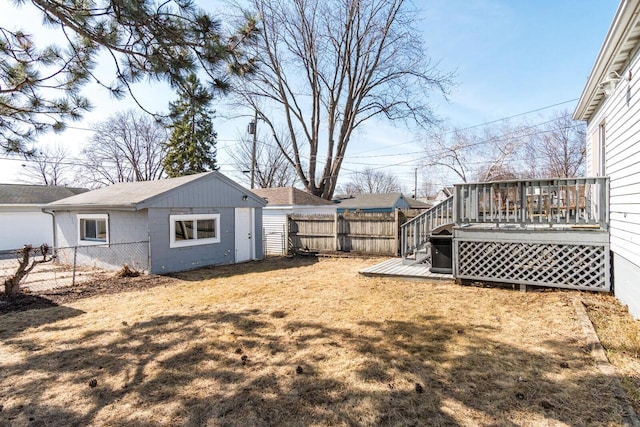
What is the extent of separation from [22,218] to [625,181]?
2166cm

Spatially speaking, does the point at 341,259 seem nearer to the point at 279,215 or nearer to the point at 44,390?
the point at 279,215

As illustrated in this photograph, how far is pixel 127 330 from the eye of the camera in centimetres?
457

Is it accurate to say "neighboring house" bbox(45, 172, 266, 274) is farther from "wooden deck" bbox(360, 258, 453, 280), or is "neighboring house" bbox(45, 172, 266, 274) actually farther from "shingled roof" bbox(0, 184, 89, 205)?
"shingled roof" bbox(0, 184, 89, 205)

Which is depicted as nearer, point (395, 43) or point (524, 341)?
point (524, 341)

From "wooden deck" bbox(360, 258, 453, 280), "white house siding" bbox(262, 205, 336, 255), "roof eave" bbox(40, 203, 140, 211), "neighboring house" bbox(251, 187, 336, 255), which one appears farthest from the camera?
"neighboring house" bbox(251, 187, 336, 255)

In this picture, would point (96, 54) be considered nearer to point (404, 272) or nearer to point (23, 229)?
point (404, 272)

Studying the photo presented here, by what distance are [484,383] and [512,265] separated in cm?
424

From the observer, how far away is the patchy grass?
9.08 ft

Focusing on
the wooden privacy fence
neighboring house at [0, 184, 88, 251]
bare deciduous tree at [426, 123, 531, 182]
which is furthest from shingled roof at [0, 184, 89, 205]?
bare deciduous tree at [426, 123, 531, 182]

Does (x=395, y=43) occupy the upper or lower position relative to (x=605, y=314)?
upper

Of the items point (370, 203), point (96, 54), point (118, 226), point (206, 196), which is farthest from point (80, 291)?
point (370, 203)

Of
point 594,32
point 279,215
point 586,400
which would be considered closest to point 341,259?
point 279,215

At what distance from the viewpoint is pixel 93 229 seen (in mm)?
10414

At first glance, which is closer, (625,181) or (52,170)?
(625,181)
